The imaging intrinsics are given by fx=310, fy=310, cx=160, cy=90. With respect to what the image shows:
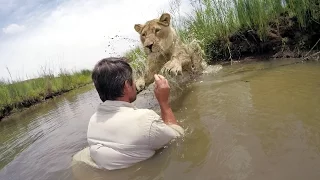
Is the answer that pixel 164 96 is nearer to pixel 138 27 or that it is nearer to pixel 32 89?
pixel 138 27

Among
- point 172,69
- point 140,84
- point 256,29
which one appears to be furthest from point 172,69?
point 256,29

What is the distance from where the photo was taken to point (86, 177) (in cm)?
287

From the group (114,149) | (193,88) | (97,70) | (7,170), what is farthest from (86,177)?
(193,88)

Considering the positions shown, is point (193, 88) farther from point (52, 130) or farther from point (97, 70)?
point (97, 70)

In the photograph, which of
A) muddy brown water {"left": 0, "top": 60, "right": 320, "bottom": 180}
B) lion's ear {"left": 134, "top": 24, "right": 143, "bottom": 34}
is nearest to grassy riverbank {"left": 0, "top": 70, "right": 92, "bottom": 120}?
muddy brown water {"left": 0, "top": 60, "right": 320, "bottom": 180}

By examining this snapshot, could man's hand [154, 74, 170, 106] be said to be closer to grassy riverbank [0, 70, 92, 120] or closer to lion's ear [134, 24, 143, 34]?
lion's ear [134, 24, 143, 34]

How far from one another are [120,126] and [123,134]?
72 millimetres

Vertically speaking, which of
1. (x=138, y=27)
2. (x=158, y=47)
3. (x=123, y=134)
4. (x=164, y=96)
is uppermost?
(x=138, y=27)

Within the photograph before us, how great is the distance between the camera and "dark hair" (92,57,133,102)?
265cm

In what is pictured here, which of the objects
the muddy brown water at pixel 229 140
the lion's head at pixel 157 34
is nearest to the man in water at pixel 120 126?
the muddy brown water at pixel 229 140

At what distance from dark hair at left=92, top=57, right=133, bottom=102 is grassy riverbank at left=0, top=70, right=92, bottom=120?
8.92 metres

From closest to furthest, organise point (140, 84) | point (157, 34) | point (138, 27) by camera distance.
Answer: point (140, 84)
point (157, 34)
point (138, 27)

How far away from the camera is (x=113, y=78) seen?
2.66 m

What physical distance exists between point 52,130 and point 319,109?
4.33 metres
